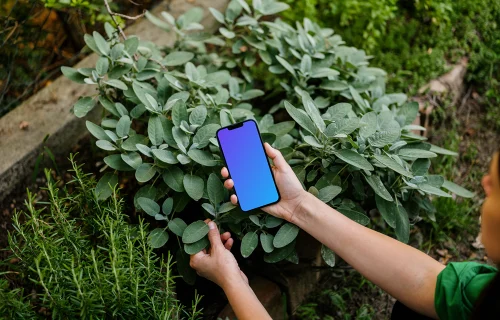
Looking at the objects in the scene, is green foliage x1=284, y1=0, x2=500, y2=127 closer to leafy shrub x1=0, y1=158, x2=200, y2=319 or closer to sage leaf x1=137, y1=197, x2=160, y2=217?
sage leaf x1=137, y1=197, x2=160, y2=217

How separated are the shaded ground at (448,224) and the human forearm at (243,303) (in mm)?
668

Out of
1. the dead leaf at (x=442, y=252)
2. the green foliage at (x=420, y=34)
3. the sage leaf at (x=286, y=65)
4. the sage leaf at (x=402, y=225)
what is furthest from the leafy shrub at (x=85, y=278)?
the green foliage at (x=420, y=34)

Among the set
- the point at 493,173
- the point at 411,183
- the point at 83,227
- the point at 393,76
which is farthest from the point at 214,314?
the point at 393,76

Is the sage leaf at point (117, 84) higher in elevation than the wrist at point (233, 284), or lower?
higher

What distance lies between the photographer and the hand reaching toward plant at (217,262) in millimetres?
1979

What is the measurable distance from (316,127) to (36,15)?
182 centimetres

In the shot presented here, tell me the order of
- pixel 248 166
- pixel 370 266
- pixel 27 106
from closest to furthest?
pixel 370 266
pixel 248 166
pixel 27 106

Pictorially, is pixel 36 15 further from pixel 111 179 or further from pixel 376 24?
pixel 376 24

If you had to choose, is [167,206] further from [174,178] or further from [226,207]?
[226,207]

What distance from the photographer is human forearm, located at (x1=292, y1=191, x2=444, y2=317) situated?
1.84 meters

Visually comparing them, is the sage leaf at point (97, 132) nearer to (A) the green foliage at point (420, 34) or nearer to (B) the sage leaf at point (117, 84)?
(B) the sage leaf at point (117, 84)

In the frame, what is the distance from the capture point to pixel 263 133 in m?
2.28

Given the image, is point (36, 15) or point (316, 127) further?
point (36, 15)

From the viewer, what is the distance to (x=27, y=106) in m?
2.81
